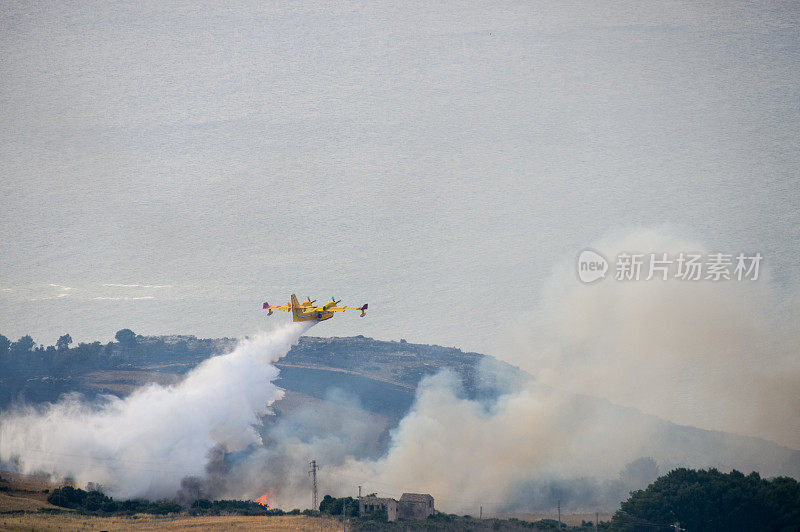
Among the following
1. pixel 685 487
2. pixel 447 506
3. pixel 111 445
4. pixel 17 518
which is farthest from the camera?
pixel 447 506

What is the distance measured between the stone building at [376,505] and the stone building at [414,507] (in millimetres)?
1959

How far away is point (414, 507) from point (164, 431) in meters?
45.0

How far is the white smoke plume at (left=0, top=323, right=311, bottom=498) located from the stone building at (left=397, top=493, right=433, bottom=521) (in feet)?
107

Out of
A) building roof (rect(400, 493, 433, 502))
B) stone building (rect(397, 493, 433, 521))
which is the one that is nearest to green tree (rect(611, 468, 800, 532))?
stone building (rect(397, 493, 433, 521))

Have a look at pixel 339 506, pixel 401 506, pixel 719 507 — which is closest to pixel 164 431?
pixel 339 506

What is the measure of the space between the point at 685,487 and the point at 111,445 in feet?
303

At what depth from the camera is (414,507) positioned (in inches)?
5758

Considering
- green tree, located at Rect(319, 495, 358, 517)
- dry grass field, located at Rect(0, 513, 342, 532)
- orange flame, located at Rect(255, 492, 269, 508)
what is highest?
green tree, located at Rect(319, 495, 358, 517)

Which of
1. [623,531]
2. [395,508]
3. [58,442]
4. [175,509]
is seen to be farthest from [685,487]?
[58,442]

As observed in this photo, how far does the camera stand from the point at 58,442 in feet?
542

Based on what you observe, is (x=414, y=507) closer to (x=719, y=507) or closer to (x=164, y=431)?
(x=719, y=507)

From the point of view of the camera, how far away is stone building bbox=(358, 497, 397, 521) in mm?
141500

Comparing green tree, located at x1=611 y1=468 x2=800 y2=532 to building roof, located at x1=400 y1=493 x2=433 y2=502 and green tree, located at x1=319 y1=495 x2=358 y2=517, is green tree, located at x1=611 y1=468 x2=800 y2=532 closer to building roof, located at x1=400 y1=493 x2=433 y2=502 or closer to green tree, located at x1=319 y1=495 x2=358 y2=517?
building roof, located at x1=400 y1=493 x2=433 y2=502

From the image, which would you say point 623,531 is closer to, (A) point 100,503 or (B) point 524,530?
(B) point 524,530
